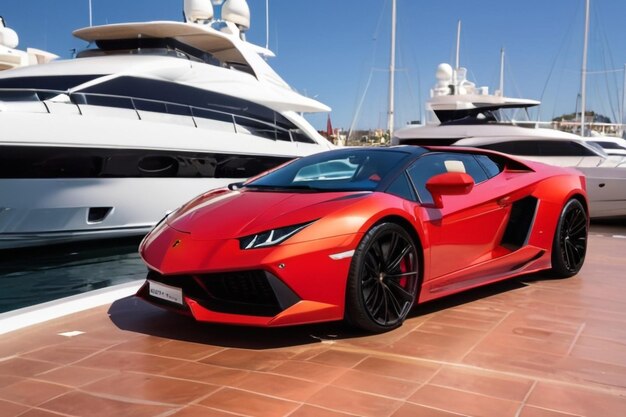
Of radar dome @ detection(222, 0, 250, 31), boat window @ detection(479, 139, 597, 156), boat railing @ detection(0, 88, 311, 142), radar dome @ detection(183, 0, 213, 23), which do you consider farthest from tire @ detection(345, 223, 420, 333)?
radar dome @ detection(222, 0, 250, 31)

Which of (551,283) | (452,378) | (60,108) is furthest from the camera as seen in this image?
(60,108)

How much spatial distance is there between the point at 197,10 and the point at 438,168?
1345 centimetres

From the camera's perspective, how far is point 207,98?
444 inches

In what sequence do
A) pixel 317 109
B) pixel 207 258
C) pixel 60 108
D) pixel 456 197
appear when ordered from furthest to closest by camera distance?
pixel 317 109, pixel 60 108, pixel 456 197, pixel 207 258

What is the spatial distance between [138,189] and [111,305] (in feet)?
18.3

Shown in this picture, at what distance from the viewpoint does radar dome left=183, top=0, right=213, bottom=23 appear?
15828 millimetres

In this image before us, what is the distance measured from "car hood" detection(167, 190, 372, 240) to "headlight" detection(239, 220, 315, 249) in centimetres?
2

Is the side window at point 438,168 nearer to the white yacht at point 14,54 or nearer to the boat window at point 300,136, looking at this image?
the boat window at point 300,136

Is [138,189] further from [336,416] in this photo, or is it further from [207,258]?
[336,416]

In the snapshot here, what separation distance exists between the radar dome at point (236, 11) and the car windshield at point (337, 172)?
13.6 meters

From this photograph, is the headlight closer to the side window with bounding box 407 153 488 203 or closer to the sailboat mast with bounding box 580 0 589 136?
the side window with bounding box 407 153 488 203

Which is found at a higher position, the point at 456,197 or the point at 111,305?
the point at 456,197

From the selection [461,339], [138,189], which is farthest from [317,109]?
[461,339]

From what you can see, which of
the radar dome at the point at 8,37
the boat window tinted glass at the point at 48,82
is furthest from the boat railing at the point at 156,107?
the radar dome at the point at 8,37
